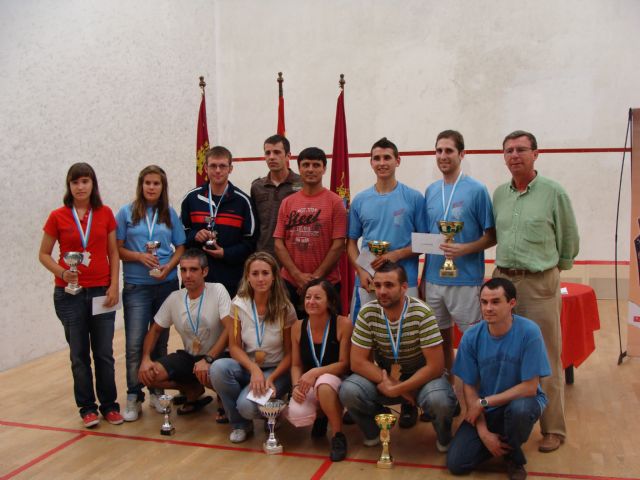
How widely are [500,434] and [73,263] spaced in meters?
2.04

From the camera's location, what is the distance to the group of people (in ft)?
9.31

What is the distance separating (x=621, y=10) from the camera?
6.28 metres

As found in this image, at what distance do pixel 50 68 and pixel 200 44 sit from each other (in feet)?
7.32

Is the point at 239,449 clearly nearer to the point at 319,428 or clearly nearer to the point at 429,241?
the point at 319,428

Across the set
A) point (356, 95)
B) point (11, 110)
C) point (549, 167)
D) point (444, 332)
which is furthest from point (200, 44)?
point (444, 332)

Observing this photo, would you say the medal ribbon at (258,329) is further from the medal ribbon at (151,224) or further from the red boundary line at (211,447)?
the medal ribbon at (151,224)

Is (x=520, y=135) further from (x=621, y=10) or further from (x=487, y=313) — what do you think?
(x=621, y=10)

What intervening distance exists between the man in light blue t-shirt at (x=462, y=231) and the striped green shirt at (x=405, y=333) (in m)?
0.26

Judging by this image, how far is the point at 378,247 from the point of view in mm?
3252

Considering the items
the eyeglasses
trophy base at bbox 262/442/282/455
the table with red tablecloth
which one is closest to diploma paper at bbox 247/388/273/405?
trophy base at bbox 262/442/282/455

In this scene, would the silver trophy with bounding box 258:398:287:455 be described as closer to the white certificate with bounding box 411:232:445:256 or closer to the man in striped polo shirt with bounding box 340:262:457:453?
the man in striped polo shirt with bounding box 340:262:457:453

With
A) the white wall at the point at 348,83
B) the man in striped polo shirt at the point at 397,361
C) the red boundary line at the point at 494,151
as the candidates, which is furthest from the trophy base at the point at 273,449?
the red boundary line at the point at 494,151

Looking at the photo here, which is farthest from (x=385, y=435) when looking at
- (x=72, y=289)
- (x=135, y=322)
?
(x=72, y=289)

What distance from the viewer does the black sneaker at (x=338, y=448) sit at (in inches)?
115
